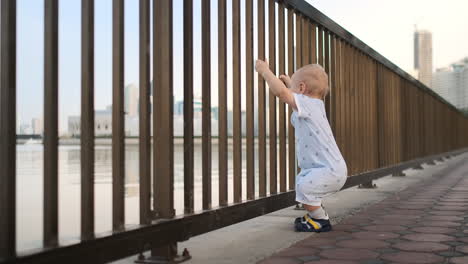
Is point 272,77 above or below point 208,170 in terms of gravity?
above

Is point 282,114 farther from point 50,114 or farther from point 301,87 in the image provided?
point 50,114

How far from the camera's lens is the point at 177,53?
2.21 m

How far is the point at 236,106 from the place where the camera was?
270cm

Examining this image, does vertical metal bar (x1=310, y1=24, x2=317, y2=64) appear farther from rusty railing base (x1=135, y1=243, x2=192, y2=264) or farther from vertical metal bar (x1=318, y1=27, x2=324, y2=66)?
rusty railing base (x1=135, y1=243, x2=192, y2=264)

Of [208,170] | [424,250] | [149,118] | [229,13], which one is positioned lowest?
[424,250]

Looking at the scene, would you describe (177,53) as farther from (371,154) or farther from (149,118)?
(371,154)

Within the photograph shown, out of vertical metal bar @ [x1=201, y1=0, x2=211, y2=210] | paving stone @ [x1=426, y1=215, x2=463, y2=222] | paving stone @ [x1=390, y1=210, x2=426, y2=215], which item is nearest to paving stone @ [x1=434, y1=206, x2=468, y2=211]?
paving stone @ [x1=390, y1=210, x2=426, y2=215]

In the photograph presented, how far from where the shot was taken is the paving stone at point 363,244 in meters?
2.56

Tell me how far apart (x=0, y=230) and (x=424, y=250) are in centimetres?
190

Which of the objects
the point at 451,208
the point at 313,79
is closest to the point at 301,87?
the point at 313,79

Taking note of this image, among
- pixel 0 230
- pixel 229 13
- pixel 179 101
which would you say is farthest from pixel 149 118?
pixel 229 13

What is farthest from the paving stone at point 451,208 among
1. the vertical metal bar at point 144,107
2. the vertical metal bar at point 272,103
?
the vertical metal bar at point 144,107

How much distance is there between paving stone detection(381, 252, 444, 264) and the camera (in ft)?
7.39

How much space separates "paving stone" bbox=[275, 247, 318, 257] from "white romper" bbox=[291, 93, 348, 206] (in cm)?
45
